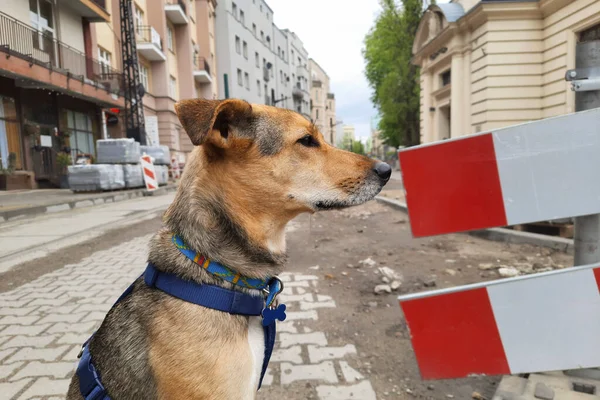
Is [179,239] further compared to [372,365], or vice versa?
[372,365]

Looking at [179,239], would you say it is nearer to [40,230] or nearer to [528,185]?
[528,185]

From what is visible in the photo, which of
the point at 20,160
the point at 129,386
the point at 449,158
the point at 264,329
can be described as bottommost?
the point at 129,386

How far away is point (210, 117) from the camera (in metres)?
1.54

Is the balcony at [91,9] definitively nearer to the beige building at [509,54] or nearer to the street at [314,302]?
the street at [314,302]

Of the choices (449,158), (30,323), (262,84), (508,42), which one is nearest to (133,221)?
(30,323)

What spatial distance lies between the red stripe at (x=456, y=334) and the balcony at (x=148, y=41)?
89.5ft

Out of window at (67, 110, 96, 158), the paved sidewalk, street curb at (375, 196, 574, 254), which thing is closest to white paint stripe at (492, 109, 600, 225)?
street curb at (375, 196, 574, 254)

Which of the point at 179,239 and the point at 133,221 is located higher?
the point at 179,239

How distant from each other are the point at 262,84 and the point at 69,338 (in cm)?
4756

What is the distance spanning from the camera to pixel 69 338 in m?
3.02

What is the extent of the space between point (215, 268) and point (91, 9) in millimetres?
22223

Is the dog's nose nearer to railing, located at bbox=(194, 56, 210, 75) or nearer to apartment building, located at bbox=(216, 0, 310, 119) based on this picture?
apartment building, located at bbox=(216, 0, 310, 119)

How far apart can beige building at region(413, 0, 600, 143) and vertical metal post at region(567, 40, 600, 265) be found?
12.6 m

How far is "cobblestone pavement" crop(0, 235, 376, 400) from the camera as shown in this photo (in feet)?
7.72
